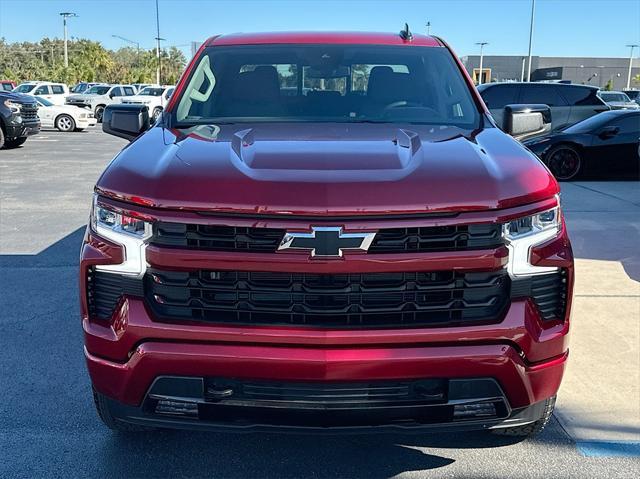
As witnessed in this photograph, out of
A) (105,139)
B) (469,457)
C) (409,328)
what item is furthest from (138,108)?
(105,139)

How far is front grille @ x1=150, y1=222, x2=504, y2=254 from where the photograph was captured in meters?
2.27

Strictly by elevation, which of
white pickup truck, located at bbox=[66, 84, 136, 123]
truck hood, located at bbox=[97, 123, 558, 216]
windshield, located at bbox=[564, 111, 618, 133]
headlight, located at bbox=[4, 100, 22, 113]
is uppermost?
truck hood, located at bbox=[97, 123, 558, 216]

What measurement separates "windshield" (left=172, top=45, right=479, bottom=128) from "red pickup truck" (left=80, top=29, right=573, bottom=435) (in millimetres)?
1067

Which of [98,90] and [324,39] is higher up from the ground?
[324,39]

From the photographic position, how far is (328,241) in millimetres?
2236

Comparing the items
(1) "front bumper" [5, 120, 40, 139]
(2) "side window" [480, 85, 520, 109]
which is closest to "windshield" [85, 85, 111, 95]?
(1) "front bumper" [5, 120, 40, 139]

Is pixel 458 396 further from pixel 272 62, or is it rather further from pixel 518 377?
pixel 272 62

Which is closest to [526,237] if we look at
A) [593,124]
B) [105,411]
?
[105,411]

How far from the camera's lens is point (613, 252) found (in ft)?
22.1

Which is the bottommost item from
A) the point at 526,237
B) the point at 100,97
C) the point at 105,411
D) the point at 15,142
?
the point at 15,142

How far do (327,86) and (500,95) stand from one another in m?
12.4

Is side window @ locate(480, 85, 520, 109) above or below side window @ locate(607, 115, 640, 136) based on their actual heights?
above

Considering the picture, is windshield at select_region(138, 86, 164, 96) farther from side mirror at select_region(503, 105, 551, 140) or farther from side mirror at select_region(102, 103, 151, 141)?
side mirror at select_region(503, 105, 551, 140)

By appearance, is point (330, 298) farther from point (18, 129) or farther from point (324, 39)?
point (18, 129)
